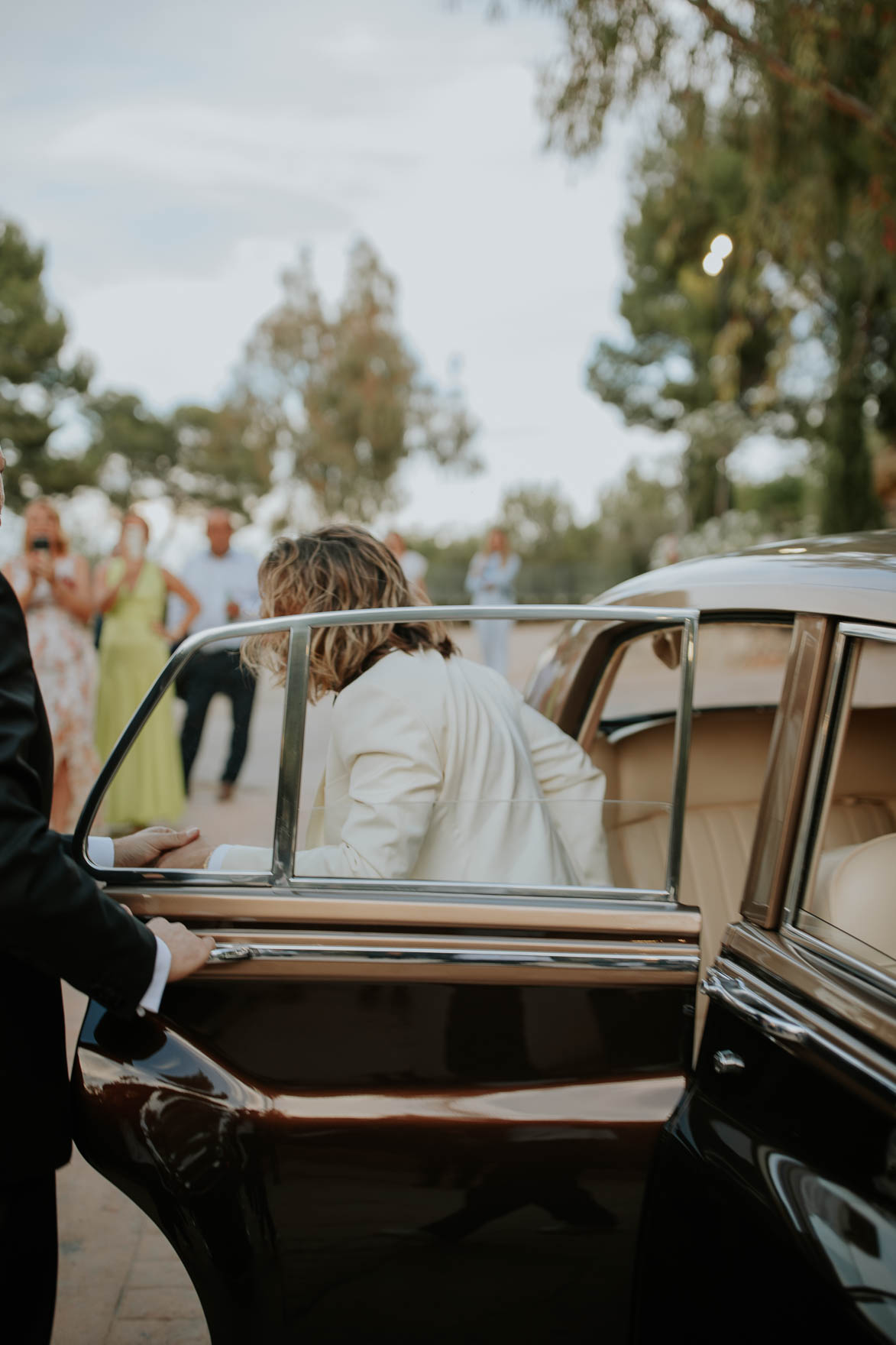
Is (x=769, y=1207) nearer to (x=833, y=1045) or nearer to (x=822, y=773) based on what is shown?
(x=833, y=1045)

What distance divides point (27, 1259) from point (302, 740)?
0.96 meters

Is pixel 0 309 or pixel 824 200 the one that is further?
pixel 0 309

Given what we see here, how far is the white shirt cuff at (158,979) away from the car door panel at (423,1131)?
95mm

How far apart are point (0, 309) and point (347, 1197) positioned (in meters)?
35.6

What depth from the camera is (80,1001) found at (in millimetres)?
4402

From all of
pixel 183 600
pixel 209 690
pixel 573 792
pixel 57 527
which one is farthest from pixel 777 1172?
pixel 183 600

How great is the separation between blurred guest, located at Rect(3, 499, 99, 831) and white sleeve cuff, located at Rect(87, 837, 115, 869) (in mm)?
4242

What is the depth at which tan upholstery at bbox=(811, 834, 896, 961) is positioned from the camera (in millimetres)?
1720

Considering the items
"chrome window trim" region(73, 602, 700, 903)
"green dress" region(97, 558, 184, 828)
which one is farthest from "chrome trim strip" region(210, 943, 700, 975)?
"green dress" region(97, 558, 184, 828)

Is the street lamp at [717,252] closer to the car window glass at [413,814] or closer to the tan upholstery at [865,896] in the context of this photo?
the car window glass at [413,814]

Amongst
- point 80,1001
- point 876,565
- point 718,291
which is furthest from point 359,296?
point 876,565

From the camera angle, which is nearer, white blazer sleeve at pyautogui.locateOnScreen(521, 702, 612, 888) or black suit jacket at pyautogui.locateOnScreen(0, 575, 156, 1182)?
black suit jacket at pyautogui.locateOnScreen(0, 575, 156, 1182)

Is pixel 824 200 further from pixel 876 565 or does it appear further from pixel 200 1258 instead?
pixel 200 1258

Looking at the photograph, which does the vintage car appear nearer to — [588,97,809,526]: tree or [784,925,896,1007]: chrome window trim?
[784,925,896,1007]: chrome window trim
